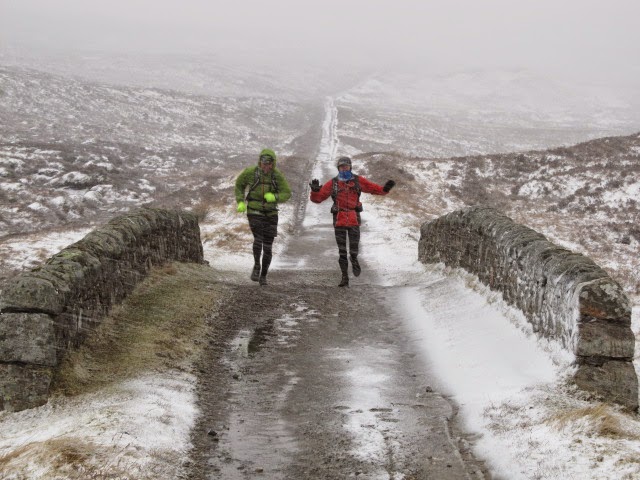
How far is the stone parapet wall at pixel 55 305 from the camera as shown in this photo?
6105 millimetres

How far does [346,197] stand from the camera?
40.2ft

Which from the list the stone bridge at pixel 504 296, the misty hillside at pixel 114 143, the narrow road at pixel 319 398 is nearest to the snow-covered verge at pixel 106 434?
the narrow road at pixel 319 398

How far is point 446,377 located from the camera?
25.2ft

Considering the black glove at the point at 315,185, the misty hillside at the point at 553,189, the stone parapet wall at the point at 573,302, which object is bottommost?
the misty hillside at the point at 553,189

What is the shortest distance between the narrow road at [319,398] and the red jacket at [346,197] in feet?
4.92

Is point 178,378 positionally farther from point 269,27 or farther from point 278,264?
point 269,27

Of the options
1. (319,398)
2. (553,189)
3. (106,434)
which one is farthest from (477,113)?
(106,434)

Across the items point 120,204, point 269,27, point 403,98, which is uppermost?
point 269,27

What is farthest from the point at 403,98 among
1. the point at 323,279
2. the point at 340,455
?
the point at 340,455

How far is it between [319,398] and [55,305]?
2.77m

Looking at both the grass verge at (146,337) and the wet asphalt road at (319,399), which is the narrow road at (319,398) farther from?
the grass verge at (146,337)

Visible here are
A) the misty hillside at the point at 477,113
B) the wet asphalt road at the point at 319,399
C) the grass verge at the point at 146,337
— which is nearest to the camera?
the wet asphalt road at the point at 319,399

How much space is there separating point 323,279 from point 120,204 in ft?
56.5

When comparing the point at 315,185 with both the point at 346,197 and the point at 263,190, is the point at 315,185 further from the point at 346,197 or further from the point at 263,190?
the point at 263,190
